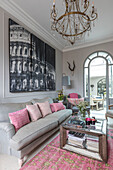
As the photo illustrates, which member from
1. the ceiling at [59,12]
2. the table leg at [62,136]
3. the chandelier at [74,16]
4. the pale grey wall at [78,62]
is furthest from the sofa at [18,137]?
the pale grey wall at [78,62]

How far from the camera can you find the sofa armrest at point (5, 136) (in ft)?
5.41

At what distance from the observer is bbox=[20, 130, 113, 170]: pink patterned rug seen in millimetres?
1511

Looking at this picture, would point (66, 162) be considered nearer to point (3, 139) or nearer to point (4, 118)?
point (3, 139)

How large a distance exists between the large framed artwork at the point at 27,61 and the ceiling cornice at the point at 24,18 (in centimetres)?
24

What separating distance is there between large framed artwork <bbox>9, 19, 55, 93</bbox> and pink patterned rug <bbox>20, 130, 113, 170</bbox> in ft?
5.78

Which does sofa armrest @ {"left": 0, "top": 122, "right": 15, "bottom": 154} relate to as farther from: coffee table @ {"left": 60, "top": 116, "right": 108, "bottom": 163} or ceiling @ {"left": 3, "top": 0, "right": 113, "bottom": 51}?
ceiling @ {"left": 3, "top": 0, "right": 113, "bottom": 51}

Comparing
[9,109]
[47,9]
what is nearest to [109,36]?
[47,9]

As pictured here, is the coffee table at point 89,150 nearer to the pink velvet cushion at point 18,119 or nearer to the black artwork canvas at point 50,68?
the pink velvet cushion at point 18,119

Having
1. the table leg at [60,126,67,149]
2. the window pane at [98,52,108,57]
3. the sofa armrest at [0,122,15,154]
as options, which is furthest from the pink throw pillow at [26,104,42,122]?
the window pane at [98,52,108,57]

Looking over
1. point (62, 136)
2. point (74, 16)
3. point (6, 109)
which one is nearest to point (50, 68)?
point (74, 16)

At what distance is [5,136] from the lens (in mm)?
1698

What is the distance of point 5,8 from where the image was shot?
8.49 feet

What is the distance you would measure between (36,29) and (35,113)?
113 inches

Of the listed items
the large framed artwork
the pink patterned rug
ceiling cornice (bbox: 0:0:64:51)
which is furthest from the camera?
the large framed artwork
